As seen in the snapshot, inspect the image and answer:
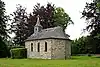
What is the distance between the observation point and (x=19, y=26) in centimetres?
7044

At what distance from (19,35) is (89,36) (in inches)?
880

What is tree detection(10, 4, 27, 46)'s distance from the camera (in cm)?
6904

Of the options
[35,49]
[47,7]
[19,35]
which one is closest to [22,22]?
[19,35]

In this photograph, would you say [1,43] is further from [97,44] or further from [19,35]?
[97,44]

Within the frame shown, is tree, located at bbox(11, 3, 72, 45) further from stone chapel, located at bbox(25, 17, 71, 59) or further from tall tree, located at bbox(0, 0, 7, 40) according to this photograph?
stone chapel, located at bbox(25, 17, 71, 59)

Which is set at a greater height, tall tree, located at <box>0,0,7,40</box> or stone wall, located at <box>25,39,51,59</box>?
tall tree, located at <box>0,0,7,40</box>

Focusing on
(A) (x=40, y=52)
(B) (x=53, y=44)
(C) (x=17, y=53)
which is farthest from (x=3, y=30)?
(B) (x=53, y=44)

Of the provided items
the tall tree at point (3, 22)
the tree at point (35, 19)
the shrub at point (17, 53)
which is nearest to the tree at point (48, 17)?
the tree at point (35, 19)

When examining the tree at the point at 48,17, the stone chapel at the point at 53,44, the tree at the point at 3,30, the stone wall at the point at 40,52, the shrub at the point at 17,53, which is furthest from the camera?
the tree at the point at 48,17

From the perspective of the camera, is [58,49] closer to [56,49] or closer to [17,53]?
[56,49]

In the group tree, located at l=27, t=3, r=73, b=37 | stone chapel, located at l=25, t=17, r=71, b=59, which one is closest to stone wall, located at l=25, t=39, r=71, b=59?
stone chapel, located at l=25, t=17, r=71, b=59

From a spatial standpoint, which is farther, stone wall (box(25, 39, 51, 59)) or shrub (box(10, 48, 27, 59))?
shrub (box(10, 48, 27, 59))

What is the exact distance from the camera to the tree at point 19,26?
6904 centimetres

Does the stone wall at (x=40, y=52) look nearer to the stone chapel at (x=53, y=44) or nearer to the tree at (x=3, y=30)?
the stone chapel at (x=53, y=44)
